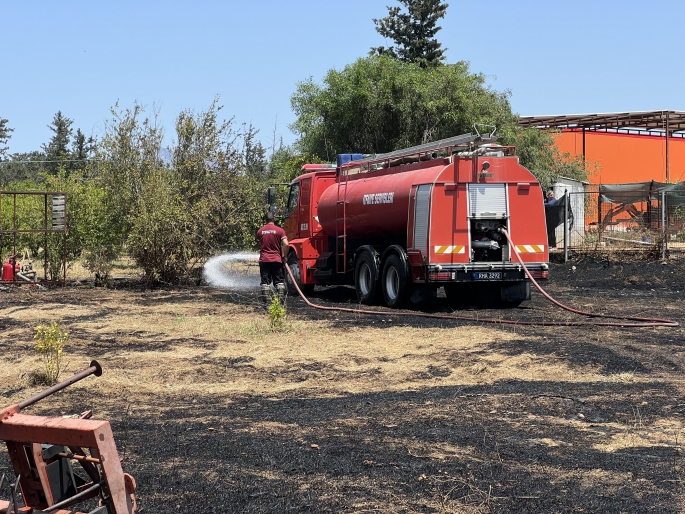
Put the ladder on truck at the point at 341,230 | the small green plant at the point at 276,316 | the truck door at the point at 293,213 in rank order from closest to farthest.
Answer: the small green plant at the point at 276,316
the ladder on truck at the point at 341,230
the truck door at the point at 293,213

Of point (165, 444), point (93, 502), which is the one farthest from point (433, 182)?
point (93, 502)

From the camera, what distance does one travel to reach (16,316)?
15070 millimetres

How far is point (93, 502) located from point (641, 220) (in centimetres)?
2226

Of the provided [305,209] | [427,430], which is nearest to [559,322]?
[427,430]

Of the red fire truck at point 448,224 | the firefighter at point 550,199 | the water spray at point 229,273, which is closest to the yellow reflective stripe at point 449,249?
the red fire truck at point 448,224

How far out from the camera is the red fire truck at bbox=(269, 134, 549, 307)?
1478 cm

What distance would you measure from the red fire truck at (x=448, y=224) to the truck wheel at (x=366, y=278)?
0.8 inches

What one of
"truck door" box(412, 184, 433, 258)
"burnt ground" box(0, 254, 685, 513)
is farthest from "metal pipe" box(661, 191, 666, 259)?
"burnt ground" box(0, 254, 685, 513)

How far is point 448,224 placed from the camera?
14742mm

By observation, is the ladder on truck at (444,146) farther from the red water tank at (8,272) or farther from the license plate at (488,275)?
the red water tank at (8,272)

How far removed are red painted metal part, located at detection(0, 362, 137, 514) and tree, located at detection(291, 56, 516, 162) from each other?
30689 mm

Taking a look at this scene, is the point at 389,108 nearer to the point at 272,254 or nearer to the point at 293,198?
the point at 293,198

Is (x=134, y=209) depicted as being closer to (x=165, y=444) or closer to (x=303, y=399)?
(x=303, y=399)

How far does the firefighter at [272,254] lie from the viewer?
16516 millimetres
